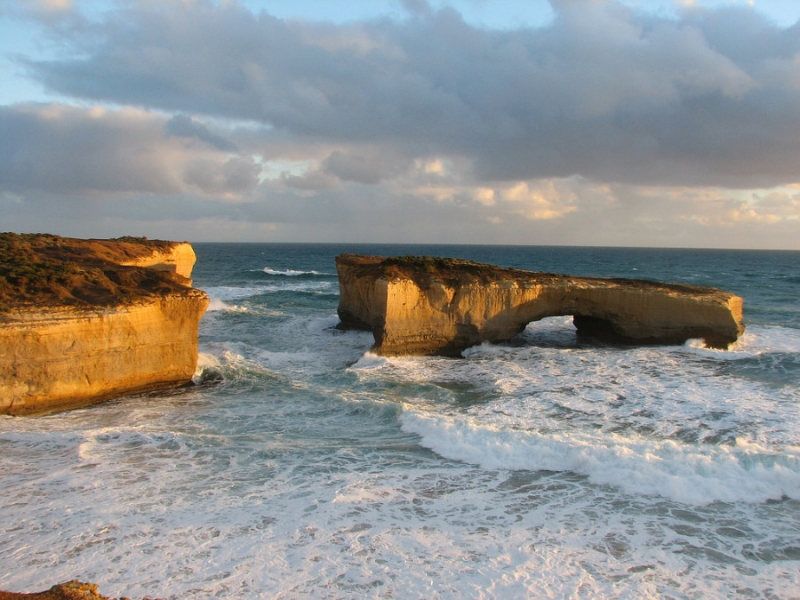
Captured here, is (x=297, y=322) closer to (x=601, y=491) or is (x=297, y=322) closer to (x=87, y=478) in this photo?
(x=87, y=478)

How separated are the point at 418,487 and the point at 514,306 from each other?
463 inches

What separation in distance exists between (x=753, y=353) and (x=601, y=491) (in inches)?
528

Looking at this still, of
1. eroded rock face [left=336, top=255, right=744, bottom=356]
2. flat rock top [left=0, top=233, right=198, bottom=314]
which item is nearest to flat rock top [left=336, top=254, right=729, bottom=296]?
eroded rock face [left=336, top=255, right=744, bottom=356]

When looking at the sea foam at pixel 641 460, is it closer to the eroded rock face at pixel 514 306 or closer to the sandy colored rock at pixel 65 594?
the sandy colored rock at pixel 65 594

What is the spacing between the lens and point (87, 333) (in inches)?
514

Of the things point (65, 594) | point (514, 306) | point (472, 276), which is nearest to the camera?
point (65, 594)

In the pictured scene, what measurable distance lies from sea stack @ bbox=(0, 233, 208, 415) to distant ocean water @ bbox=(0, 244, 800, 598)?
67 cm

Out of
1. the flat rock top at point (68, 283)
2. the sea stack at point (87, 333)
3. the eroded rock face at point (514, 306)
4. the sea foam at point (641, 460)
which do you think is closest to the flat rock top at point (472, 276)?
the eroded rock face at point (514, 306)

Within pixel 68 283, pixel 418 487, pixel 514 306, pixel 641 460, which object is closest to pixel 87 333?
pixel 68 283

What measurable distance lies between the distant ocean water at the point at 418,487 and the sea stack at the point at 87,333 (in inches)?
26.4

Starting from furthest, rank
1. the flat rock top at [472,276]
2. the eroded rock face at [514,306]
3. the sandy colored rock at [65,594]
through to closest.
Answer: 1. the flat rock top at [472,276]
2. the eroded rock face at [514,306]
3. the sandy colored rock at [65,594]

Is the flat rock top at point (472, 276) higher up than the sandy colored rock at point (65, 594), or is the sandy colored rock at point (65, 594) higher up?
the flat rock top at point (472, 276)

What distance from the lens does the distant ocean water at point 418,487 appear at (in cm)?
692

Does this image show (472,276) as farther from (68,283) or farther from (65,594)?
(65,594)
